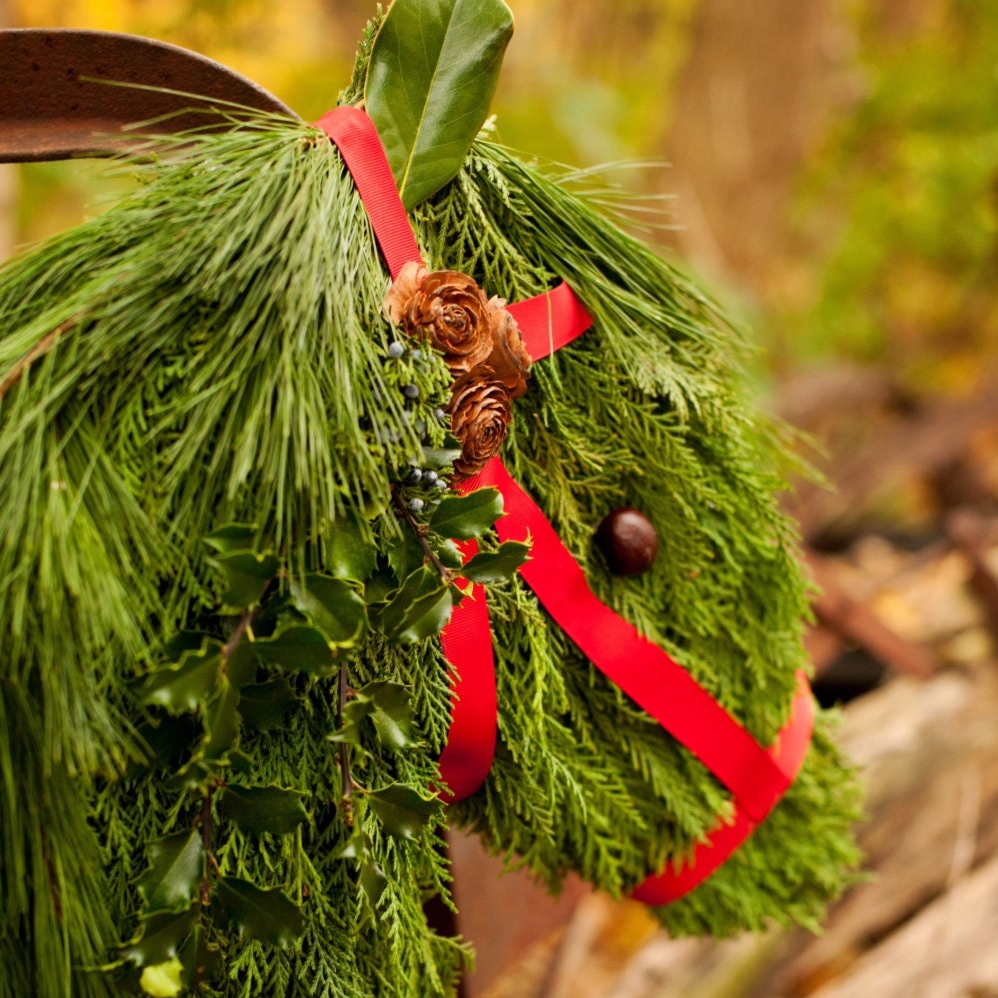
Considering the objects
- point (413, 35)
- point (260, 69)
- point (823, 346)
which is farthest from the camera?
point (260, 69)

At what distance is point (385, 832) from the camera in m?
0.63

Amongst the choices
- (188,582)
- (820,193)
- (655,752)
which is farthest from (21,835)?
(820,193)

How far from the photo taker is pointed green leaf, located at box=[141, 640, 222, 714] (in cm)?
54

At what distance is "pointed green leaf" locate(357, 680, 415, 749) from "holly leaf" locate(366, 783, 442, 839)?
3 cm

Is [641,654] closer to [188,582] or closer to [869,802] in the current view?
[188,582]

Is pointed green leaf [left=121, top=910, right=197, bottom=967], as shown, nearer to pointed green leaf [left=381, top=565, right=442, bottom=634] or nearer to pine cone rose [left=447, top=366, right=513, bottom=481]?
pointed green leaf [left=381, top=565, right=442, bottom=634]

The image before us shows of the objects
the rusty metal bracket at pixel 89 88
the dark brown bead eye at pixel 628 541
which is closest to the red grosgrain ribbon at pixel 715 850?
the dark brown bead eye at pixel 628 541

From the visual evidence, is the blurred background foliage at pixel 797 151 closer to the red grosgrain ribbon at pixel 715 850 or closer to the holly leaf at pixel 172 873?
the red grosgrain ribbon at pixel 715 850

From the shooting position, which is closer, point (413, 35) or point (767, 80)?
point (413, 35)

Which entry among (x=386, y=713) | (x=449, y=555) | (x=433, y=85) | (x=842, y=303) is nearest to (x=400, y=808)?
(x=386, y=713)

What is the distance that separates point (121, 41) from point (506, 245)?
0.95 feet

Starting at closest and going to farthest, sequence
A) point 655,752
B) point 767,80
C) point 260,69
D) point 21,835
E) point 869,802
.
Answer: point 21,835 < point 655,752 < point 869,802 < point 767,80 < point 260,69

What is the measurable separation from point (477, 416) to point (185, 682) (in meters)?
0.25

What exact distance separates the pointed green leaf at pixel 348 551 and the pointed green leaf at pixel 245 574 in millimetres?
38
